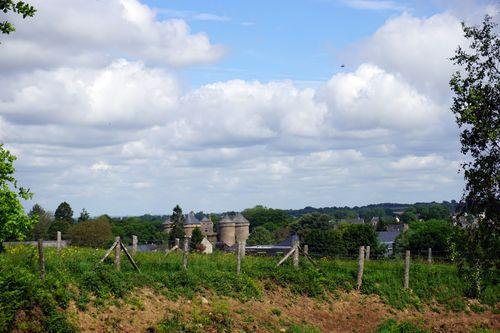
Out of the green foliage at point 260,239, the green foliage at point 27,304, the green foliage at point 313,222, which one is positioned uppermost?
the green foliage at point 313,222

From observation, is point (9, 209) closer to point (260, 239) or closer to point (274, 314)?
point (274, 314)

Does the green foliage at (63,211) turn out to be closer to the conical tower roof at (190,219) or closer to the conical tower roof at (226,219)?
the conical tower roof at (190,219)

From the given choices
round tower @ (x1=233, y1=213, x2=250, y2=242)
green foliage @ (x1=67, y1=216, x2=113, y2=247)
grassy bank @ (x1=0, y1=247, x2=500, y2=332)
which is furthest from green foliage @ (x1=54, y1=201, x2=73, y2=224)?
grassy bank @ (x1=0, y1=247, x2=500, y2=332)

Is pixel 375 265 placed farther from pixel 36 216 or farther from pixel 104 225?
pixel 104 225

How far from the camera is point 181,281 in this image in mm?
24875

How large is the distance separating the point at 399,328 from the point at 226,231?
141 metres

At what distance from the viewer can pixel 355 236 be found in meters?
85.3

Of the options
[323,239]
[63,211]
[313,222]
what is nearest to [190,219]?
[313,222]

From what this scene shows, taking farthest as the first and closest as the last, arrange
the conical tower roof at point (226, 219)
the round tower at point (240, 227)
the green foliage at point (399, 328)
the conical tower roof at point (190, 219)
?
the round tower at point (240, 227) < the conical tower roof at point (226, 219) < the conical tower roof at point (190, 219) < the green foliage at point (399, 328)

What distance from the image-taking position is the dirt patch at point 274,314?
2103 cm

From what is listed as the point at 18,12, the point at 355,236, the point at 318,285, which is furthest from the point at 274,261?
the point at 355,236

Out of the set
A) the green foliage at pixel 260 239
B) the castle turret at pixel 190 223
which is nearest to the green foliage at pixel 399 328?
the green foliage at pixel 260 239

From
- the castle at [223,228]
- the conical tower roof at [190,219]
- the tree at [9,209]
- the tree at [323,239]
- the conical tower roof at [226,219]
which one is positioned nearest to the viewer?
the tree at [9,209]

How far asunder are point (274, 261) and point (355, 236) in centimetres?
5565
